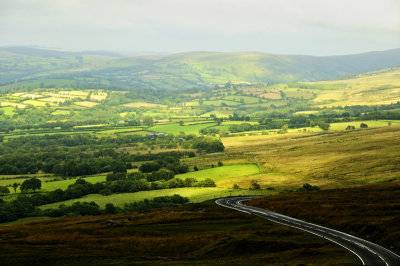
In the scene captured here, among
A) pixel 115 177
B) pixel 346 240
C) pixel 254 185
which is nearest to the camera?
pixel 346 240

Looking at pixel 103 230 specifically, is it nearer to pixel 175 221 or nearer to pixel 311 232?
pixel 175 221

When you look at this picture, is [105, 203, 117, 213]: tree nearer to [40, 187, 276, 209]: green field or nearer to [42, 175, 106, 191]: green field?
[40, 187, 276, 209]: green field

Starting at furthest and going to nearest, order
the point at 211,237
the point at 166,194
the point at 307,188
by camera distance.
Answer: the point at 166,194, the point at 307,188, the point at 211,237

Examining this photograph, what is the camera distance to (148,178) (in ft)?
642

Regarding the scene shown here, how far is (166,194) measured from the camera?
169125 mm

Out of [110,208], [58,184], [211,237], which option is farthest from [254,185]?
[211,237]

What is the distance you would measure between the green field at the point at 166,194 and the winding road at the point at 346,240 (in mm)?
37687

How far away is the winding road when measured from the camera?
62331 millimetres

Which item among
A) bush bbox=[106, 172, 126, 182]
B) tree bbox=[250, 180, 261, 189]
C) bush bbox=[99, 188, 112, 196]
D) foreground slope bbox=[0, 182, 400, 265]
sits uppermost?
foreground slope bbox=[0, 182, 400, 265]

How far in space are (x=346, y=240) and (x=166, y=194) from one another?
329 ft

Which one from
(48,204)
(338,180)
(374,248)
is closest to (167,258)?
(374,248)

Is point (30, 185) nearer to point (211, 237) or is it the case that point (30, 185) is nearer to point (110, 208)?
point (110, 208)

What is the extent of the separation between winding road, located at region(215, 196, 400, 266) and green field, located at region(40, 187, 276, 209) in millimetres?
37687

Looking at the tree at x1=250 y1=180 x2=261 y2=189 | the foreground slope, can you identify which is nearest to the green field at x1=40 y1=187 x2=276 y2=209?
the tree at x1=250 y1=180 x2=261 y2=189
